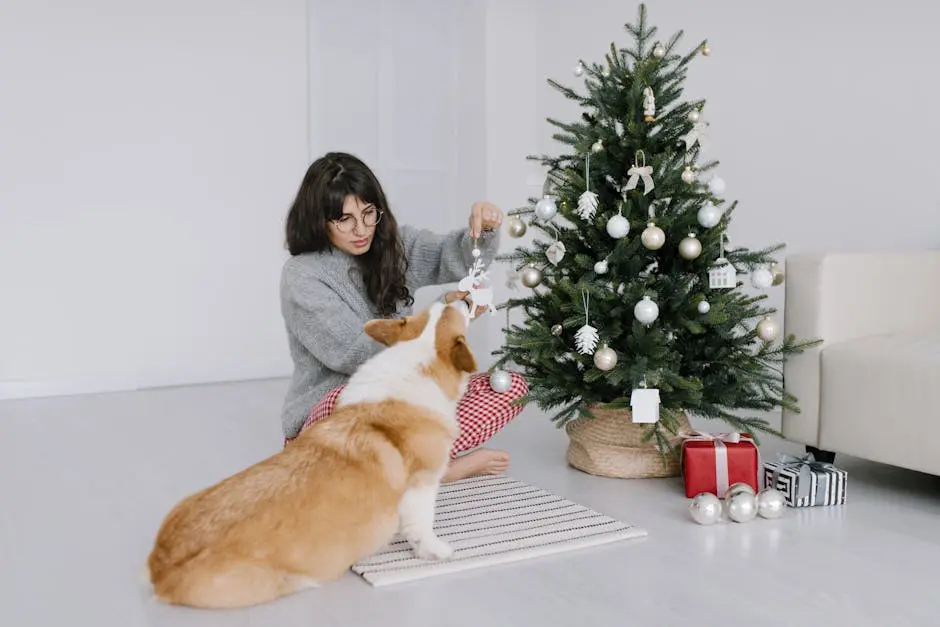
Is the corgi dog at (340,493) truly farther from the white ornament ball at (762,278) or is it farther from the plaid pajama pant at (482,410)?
the white ornament ball at (762,278)

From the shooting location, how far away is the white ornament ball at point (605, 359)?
226 centimetres

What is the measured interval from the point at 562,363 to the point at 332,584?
1006mm

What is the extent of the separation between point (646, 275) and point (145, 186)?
9.29 ft

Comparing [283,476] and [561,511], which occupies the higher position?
[283,476]

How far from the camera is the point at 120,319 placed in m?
4.25

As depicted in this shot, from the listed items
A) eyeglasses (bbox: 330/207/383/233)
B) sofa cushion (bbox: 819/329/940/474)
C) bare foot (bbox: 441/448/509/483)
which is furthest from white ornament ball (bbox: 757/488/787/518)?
eyeglasses (bbox: 330/207/383/233)

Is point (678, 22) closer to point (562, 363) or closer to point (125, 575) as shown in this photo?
point (562, 363)

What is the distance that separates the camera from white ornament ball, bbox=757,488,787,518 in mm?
2109

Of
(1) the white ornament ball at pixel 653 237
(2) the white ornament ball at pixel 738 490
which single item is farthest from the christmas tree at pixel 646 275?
(2) the white ornament ball at pixel 738 490

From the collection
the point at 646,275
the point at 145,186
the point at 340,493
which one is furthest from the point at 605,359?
the point at 145,186

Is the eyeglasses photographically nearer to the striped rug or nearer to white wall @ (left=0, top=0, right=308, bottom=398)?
the striped rug

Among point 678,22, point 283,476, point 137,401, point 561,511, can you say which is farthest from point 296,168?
point 283,476

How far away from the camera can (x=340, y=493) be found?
1.58 meters

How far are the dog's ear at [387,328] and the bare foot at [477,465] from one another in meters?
0.71
